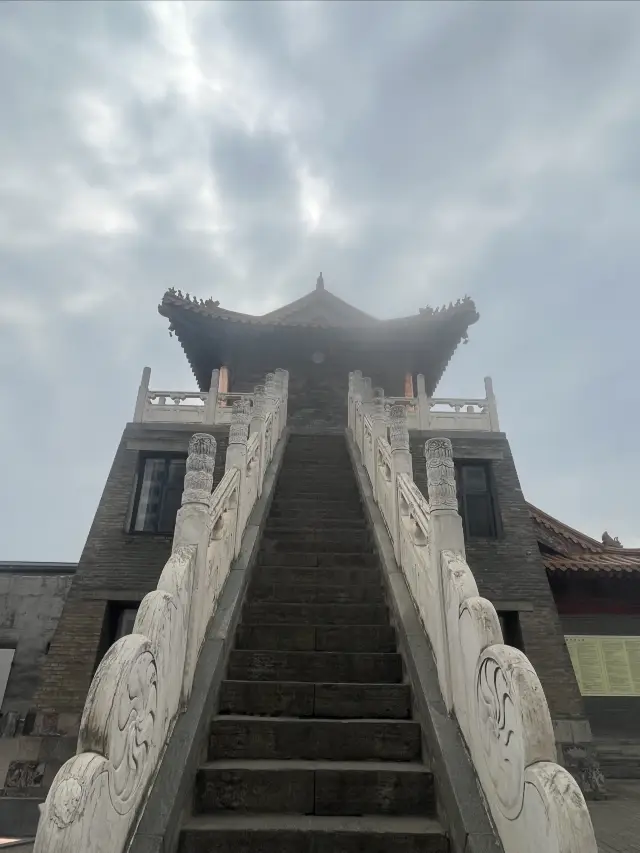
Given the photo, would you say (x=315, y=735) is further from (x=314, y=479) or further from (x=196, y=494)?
(x=314, y=479)

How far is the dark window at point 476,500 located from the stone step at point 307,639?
5596 millimetres

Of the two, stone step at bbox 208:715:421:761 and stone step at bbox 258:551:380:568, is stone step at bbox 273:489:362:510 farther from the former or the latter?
stone step at bbox 208:715:421:761

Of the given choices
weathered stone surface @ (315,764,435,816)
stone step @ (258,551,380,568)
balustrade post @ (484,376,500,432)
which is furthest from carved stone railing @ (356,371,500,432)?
weathered stone surface @ (315,764,435,816)

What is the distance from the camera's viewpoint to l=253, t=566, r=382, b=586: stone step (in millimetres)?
5137

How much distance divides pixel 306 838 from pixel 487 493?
8.00 metres

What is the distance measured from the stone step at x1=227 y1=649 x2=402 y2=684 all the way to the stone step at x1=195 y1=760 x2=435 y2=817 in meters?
0.87

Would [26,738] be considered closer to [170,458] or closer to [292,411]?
[170,458]

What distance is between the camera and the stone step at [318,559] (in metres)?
5.53

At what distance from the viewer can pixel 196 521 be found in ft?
11.9

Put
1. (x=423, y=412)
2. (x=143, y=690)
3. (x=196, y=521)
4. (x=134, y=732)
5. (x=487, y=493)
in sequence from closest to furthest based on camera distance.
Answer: (x=134, y=732)
(x=143, y=690)
(x=196, y=521)
(x=487, y=493)
(x=423, y=412)

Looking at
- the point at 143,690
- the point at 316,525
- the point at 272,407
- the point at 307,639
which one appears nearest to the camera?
the point at 143,690

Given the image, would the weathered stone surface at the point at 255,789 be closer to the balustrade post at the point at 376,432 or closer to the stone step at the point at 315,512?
the stone step at the point at 315,512

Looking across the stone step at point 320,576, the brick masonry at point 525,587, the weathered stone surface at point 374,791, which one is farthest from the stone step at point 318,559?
the brick masonry at point 525,587

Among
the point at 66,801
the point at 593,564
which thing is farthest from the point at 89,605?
the point at 593,564
